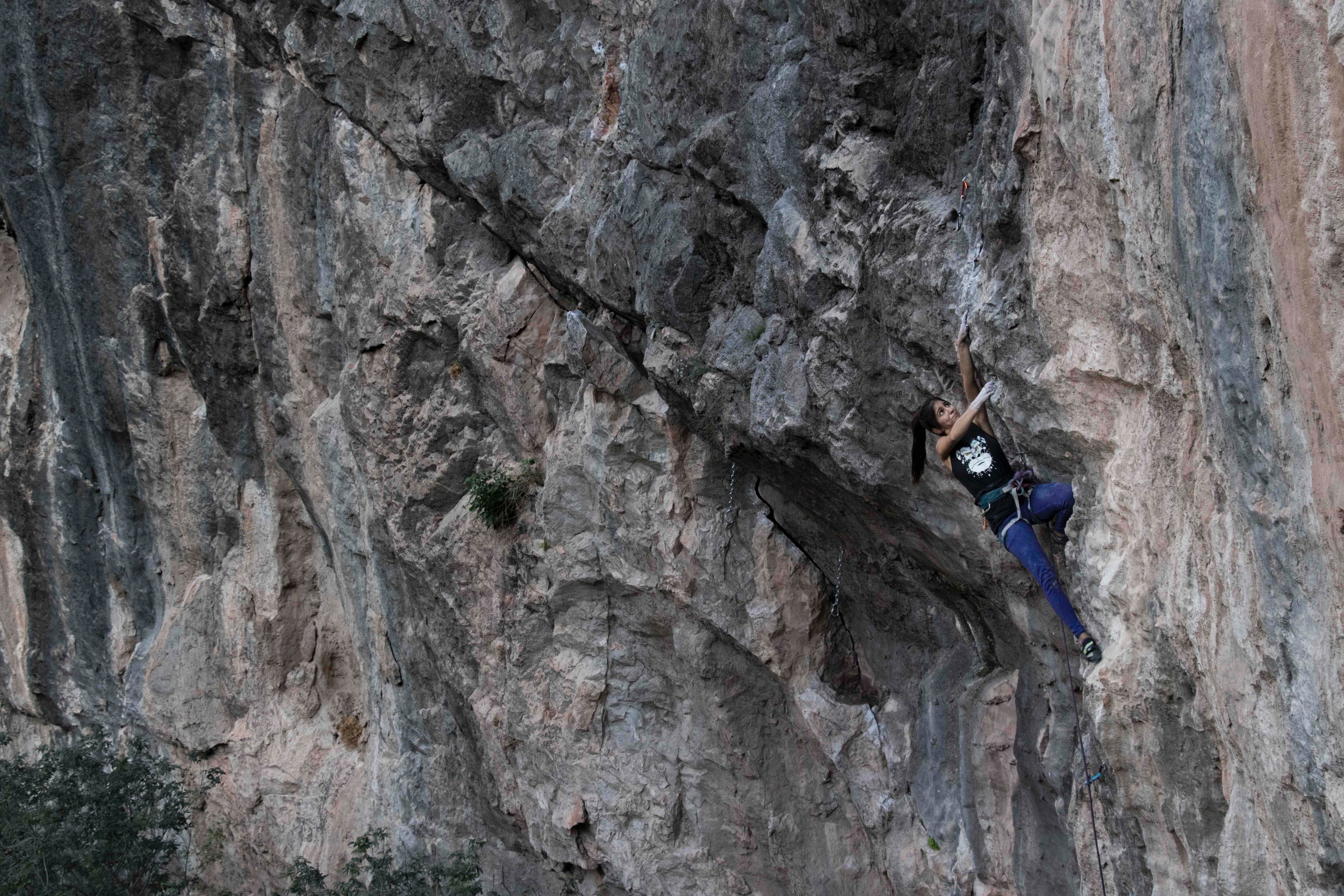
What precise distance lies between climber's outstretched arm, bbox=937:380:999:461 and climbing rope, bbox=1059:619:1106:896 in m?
1.00

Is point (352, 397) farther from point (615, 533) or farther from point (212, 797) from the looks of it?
point (212, 797)

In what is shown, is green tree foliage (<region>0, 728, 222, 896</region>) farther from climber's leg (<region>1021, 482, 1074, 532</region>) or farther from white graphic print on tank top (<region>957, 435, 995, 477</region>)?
climber's leg (<region>1021, 482, 1074, 532</region>)

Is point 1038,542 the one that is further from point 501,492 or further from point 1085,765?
point 501,492

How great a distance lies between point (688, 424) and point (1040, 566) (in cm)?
314

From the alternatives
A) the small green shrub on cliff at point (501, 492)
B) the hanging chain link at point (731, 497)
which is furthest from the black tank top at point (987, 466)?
the small green shrub on cliff at point (501, 492)

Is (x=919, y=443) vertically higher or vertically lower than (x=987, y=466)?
higher

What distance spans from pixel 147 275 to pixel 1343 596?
39.4 ft

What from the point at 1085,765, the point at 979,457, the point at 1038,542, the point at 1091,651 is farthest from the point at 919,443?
the point at 1085,765

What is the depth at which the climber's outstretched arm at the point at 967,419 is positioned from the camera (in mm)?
4770

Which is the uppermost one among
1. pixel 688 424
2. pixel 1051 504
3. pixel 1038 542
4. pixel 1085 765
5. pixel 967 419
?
pixel 688 424

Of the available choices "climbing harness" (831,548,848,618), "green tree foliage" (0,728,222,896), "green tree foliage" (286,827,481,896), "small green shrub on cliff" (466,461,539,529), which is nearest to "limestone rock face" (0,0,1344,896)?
"climbing harness" (831,548,848,618)

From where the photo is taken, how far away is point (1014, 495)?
4.79m

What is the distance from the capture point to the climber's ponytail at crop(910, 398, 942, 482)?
5184 millimetres

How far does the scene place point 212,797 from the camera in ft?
42.1
